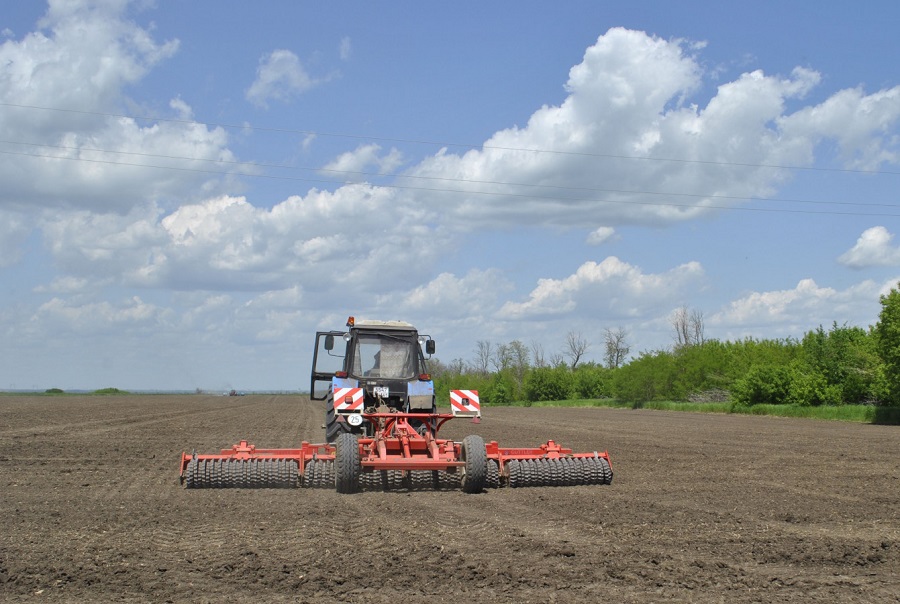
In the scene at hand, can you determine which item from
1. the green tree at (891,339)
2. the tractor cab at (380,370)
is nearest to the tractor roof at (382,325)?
the tractor cab at (380,370)

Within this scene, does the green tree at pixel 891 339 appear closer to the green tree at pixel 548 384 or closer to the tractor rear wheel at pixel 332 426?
A: the tractor rear wheel at pixel 332 426

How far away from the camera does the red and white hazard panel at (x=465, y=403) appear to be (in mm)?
13555

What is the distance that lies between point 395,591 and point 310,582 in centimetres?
66

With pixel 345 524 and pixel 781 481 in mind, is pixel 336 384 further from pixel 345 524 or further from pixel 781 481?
pixel 781 481

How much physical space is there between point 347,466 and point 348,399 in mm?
1999

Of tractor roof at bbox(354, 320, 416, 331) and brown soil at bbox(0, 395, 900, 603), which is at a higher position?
tractor roof at bbox(354, 320, 416, 331)

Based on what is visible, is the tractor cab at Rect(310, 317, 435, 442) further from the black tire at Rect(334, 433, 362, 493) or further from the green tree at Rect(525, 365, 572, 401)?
the green tree at Rect(525, 365, 572, 401)

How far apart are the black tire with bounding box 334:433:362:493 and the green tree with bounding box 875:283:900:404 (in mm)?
33160

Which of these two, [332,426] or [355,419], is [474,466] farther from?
[332,426]

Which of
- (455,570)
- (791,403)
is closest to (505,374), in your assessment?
(791,403)

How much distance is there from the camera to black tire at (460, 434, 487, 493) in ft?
37.0

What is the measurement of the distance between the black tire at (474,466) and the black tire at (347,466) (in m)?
1.38

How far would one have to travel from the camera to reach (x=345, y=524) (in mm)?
8766

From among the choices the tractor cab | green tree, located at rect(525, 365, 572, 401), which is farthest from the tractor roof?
green tree, located at rect(525, 365, 572, 401)
